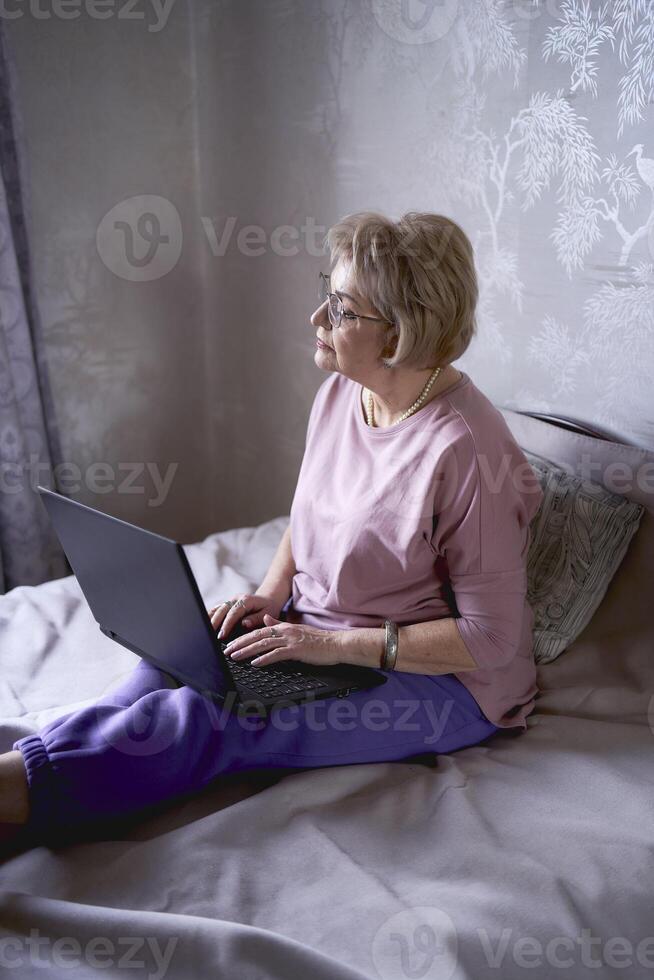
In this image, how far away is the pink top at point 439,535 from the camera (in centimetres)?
138

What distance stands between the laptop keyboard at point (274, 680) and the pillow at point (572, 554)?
422 millimetres

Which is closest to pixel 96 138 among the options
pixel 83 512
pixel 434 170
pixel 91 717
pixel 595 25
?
pixel 434 170

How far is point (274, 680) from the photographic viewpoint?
1.37 m

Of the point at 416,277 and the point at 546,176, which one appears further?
the point at 546,176

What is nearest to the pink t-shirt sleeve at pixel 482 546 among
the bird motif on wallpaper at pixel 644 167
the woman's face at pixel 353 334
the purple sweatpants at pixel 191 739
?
the purple sweatpants at pixel 191 739

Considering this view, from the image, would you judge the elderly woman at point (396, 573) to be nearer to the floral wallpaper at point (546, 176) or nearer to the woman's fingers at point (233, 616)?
the woman's fingers at point (233, 616)

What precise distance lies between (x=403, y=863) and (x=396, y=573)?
1.45 feet

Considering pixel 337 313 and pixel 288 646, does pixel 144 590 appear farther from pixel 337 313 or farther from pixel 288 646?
pixel 337 313

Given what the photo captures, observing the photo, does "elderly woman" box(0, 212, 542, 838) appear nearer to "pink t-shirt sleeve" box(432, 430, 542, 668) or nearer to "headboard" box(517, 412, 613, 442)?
"pink t-shirt sleeve" box(432, 430, 542, 668)

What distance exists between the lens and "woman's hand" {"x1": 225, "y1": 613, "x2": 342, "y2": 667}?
139cm

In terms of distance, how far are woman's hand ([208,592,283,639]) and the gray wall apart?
2.30 feet

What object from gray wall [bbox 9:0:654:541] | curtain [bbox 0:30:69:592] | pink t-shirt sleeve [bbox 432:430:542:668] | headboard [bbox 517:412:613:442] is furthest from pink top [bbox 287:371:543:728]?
curtain [bbox 0:30:69:592]

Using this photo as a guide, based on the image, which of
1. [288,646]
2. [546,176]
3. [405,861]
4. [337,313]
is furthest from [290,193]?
[405,861]

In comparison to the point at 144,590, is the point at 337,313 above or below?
above
